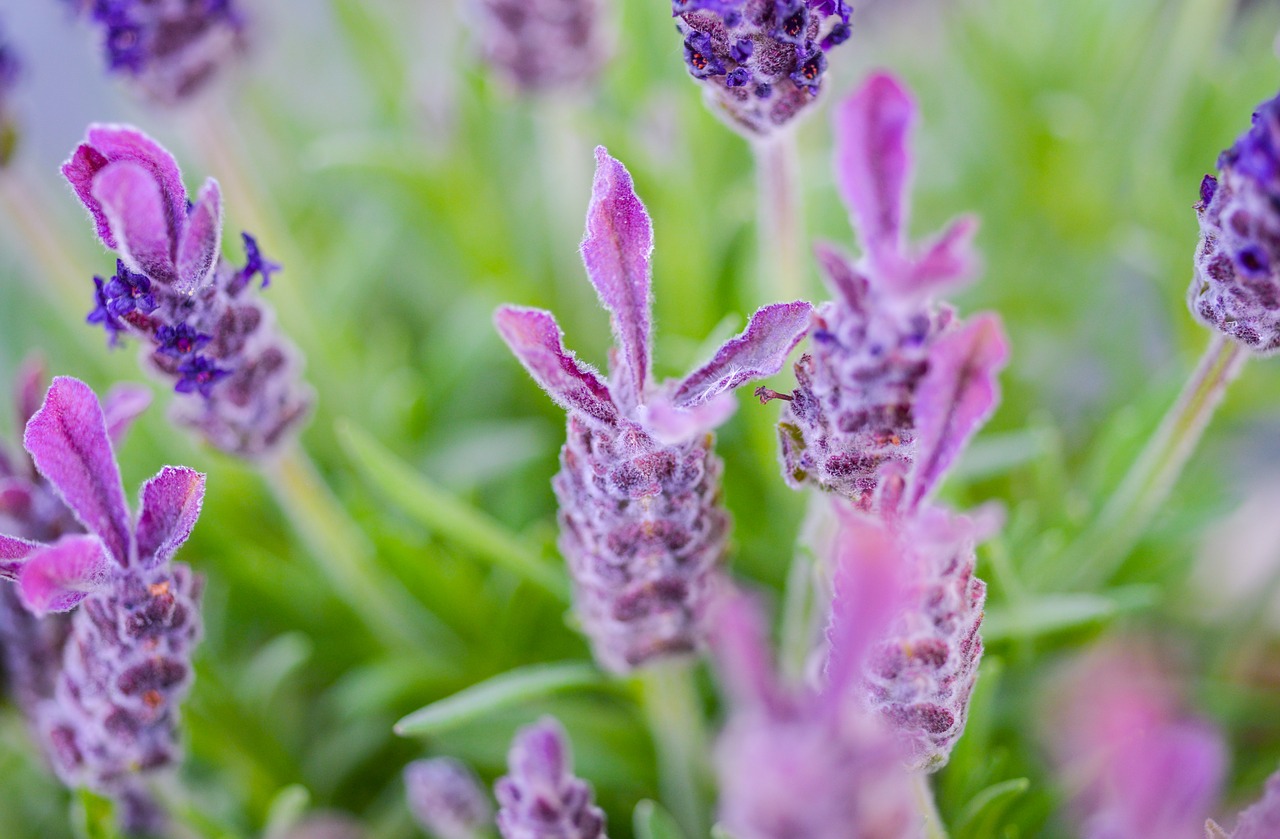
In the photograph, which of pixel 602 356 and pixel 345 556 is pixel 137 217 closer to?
pixel 345 556

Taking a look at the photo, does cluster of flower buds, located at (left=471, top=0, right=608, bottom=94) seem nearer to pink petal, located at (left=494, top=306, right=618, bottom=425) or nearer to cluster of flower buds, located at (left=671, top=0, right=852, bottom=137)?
cluster of flower buds, located at (left=671, top=0, right=852, bottom=137)

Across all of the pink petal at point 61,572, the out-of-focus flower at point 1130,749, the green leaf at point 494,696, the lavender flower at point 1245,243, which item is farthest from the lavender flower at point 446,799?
the lavender flower at point 1245,243

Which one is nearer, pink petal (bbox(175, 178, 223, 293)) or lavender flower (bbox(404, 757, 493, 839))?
pink petal (bbox(175, 178, 223, 293))

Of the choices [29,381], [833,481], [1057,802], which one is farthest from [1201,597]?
[29,381]

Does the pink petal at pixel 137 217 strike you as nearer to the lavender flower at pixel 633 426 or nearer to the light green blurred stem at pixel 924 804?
the lavender flower at pixel 633 426

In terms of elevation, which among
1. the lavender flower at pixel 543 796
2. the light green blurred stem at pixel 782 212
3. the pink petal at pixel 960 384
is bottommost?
the lavender flower at pixel 543 796

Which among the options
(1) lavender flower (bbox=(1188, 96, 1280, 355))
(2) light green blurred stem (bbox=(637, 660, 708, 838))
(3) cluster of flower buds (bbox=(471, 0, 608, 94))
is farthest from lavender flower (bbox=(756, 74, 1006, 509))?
(3) cluster of flower buds (bbox=(471, 0, 608, 94))

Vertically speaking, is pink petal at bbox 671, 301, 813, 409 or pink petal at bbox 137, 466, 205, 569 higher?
pink petal at bbox 137, 466, 205, 569
